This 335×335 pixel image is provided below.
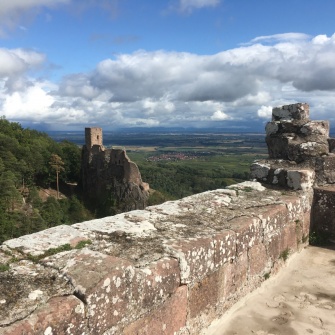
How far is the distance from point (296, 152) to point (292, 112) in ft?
2.84

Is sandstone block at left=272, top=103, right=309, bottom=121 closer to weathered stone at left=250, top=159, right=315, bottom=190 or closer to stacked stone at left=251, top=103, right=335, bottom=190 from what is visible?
stacked stone at left=251, top=103, right=335, bottom=190

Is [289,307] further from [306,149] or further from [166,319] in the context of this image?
[306,149]

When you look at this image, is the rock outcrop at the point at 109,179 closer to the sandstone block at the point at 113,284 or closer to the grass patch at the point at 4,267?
the sandstone block at the point at 113,284

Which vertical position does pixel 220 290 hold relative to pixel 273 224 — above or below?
below

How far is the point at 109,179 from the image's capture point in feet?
139

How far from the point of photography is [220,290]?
313 cm

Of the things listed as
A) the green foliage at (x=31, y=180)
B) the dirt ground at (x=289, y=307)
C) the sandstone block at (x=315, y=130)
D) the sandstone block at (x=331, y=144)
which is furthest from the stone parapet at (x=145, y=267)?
the green foliage at (x=31, y=180)

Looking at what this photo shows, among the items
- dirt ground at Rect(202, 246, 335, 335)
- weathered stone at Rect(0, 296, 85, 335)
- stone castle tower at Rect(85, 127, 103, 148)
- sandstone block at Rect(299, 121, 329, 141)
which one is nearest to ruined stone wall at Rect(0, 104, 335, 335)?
weathered stone at Rect(0, 296, 85, 335)

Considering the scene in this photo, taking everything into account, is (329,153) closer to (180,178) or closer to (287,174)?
(287,174)

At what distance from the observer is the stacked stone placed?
500cm

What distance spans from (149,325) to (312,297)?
6.12 ft

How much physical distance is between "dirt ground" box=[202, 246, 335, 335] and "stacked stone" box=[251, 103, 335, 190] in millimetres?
1279

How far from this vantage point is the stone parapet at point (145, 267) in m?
2.00

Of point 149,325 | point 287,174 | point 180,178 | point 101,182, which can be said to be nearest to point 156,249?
point 149,325
